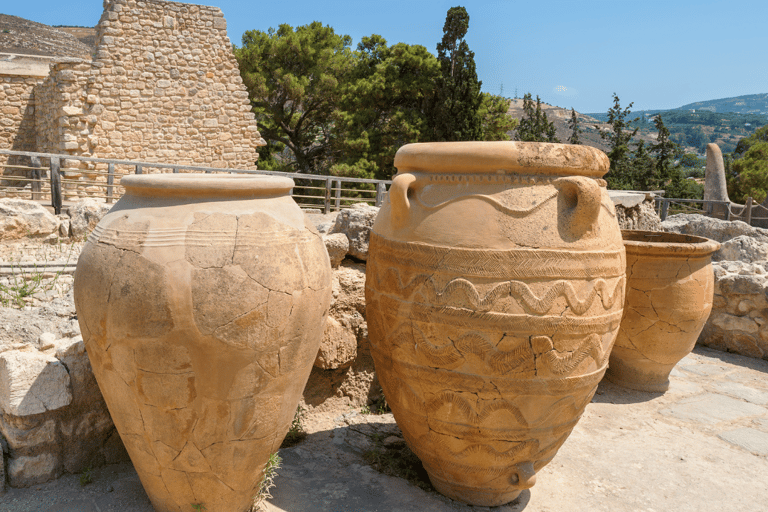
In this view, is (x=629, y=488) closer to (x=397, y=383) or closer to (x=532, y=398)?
(x=532, y=398)

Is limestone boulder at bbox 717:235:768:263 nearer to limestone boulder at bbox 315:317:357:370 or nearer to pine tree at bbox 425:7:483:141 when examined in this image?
limestone boulder at bbox 315:317:357:370

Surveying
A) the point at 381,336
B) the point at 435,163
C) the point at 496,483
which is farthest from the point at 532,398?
the point at 435,163

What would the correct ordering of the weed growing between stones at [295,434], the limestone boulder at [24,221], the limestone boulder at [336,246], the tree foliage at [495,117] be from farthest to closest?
the tree foliage at [495,117] → the limestone boulder at [24,221] → the limestone boulder at [336,246] → the weed growing between stones at [295,434]

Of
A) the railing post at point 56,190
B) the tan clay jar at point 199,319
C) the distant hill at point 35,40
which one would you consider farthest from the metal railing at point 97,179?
the distant hill at point 35,40

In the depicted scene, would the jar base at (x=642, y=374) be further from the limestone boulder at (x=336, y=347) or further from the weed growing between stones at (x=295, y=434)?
the weed growing between stones at (x=295, y=434)

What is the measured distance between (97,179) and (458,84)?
9.25 m

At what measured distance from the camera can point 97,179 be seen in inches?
431

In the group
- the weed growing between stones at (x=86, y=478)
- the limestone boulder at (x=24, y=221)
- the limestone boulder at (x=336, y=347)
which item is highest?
the limestone boulder at (x=24, y=221)

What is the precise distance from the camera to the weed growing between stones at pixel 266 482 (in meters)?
2.18

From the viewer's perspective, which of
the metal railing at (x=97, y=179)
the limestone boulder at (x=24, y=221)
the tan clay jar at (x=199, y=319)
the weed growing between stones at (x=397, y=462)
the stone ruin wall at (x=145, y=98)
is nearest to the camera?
the tan clay jar at (x=199, y=319)

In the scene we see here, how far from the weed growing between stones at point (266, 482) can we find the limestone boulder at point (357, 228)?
4.44ft

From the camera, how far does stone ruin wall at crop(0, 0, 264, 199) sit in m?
10.8

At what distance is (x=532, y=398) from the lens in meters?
Answer: 2.15

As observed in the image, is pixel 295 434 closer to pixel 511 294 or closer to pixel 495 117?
pixel 511 294
